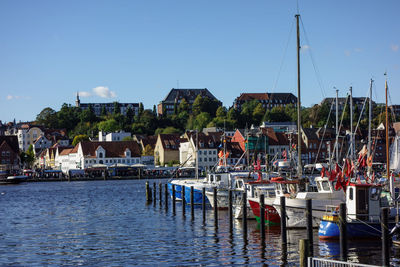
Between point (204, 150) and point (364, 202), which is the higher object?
point (204, 150)

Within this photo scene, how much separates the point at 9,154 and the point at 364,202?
160909 mm

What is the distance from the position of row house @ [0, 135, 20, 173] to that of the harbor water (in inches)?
4866

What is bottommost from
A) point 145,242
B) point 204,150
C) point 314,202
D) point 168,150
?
point 145,242

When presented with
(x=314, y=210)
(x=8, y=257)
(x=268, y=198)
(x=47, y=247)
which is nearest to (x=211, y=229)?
(x=268, y=198)

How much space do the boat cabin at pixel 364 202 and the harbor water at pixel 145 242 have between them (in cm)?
173

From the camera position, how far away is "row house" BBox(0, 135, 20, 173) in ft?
619

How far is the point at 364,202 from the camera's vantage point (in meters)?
42.8

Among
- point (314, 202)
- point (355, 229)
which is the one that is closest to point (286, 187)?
point (314, 202)

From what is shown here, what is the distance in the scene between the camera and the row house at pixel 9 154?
188750 millimetres

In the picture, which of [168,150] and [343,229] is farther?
[168,150]

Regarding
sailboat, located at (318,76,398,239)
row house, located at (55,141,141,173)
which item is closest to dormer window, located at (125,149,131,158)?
row house, located at (55,141,141,173)

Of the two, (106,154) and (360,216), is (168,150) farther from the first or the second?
(360,216)

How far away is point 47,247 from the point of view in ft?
151

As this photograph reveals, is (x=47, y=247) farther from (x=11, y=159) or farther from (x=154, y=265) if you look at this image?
(x=11, y=159)
